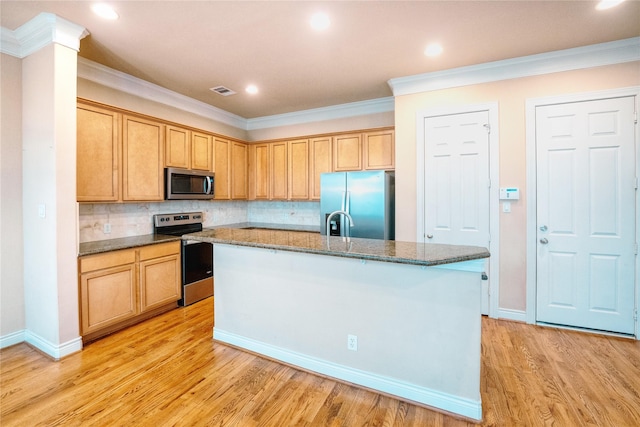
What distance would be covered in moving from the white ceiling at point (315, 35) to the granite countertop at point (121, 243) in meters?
1.82

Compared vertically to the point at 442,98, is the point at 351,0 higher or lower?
higher

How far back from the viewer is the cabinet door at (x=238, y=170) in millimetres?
4773

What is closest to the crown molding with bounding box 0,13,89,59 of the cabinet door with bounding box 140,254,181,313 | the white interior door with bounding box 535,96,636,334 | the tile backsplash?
the tile backsplash

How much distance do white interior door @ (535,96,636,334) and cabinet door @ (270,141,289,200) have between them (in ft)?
10.8

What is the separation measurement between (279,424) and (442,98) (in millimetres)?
3399

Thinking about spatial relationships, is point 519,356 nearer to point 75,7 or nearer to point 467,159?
point 467,159

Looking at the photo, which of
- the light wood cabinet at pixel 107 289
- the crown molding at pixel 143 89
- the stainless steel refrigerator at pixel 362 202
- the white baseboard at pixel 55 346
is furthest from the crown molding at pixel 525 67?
the white baseboard at pixel 55 346

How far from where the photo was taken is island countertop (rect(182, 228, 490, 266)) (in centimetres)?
167

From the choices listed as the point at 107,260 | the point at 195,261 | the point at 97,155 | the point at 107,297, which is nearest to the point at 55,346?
the point at 107,297

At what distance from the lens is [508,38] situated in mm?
2600

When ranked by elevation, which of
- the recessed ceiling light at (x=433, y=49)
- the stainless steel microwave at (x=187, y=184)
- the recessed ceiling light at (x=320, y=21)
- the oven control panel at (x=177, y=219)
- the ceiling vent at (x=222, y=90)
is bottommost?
the oven control panel at (x=177, y=219)

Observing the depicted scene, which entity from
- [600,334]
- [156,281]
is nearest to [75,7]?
[156,281]

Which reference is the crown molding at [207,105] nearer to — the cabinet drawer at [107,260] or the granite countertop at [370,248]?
the cabinet drawer at [107,260]

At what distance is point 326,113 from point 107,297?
144 inches
